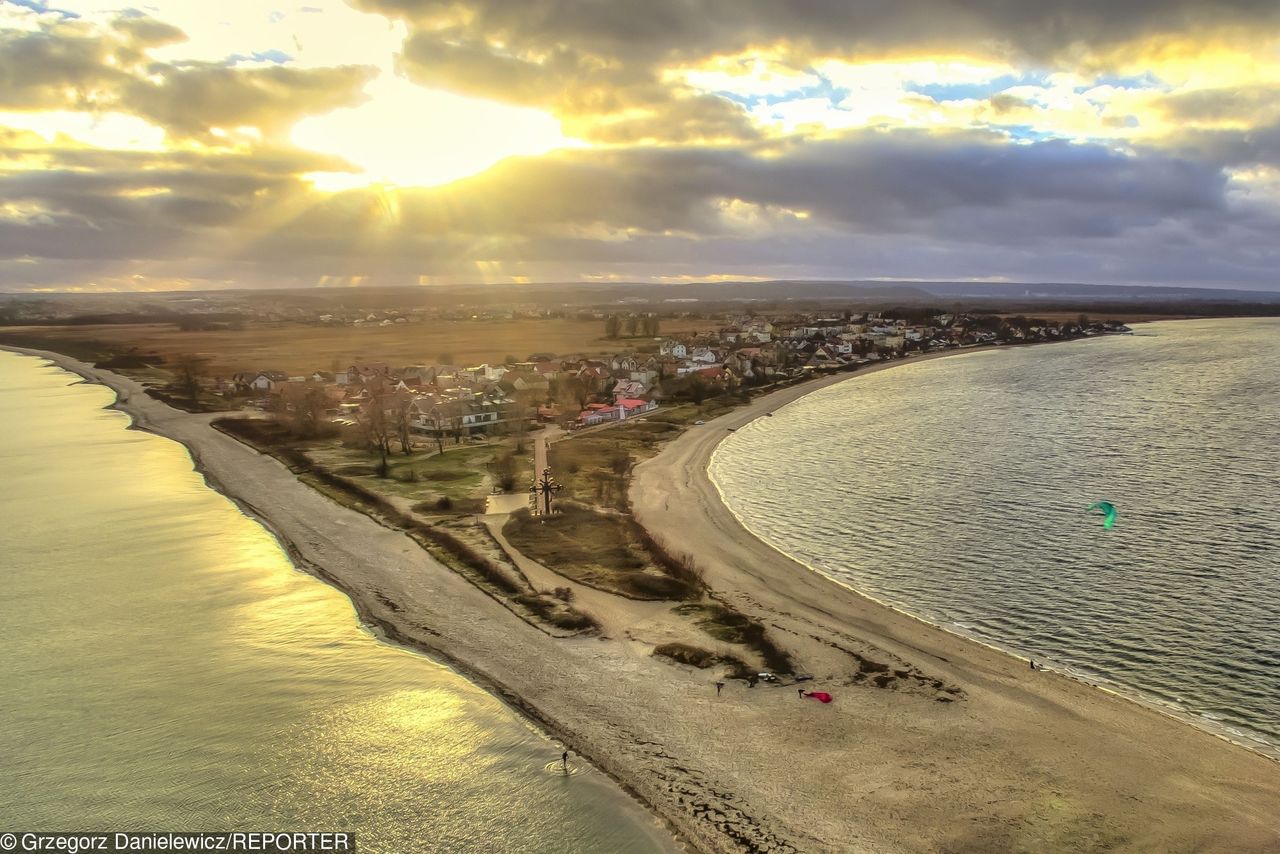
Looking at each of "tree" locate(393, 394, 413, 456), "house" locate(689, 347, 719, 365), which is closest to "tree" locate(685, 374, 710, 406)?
"house" locate(689, 347, 719, 365)

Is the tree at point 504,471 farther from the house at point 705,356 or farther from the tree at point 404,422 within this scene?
the house at point 705,356

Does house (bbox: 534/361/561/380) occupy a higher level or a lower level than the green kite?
higher

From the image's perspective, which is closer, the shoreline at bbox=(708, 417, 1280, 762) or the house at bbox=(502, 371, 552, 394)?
the shoreline at bbox=(708, 417, 1280, 762)

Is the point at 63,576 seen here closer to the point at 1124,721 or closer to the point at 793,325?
the point at 1124,721

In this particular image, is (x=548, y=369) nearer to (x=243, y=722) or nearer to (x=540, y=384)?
(x=540, y=384)

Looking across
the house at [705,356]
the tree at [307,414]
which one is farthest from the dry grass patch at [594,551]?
the house at [705,356]

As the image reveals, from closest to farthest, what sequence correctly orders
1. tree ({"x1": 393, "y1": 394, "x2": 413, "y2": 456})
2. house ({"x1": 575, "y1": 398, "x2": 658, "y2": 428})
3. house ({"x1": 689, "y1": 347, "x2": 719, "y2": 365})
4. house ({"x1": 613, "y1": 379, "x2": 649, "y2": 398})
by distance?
tree ({"x1": 393, "y1": 394, "x2": 413, "y2": 456})
house ({"x1": 575, "y1": 398, "x2": 658, "y2": 428})
house ({"x1": 613, "y1": 379, "x2": 649, "y2": 398})
house ({"x1": 689, "y1": 347, "x2": 719, "y2": 365})

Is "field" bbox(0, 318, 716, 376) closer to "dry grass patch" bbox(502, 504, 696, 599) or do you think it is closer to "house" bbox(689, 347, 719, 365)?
"house" bbox(689, 347, 719, 365)
